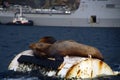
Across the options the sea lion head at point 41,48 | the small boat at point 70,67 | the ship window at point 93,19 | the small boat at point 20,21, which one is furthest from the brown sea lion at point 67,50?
the ship window at point 93,19

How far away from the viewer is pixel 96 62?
2077 cm

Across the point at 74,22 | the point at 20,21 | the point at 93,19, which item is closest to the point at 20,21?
the point at 20,21

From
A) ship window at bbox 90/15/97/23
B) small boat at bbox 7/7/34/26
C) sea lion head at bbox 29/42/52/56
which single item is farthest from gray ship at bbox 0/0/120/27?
sea lion head at bbox 29/42/52/56

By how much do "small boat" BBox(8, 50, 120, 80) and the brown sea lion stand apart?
277mm

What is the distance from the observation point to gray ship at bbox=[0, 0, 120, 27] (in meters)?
105

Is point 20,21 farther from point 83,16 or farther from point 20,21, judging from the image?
point 83,16

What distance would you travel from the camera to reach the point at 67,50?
21.2 metres

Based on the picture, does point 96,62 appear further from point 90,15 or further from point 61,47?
point 90,15

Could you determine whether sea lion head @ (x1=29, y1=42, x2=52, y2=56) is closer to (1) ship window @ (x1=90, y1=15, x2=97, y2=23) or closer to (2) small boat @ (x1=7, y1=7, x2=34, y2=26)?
(2) small boat @ (x1=7, y1=7, x2=34, y2=26)

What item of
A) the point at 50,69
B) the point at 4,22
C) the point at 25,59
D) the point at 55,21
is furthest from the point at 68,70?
the point at 4,22

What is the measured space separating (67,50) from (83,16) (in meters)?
85.7

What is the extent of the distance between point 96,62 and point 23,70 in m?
3.45

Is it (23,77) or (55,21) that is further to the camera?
(55,21)

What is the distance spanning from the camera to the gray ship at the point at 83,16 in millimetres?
105250
